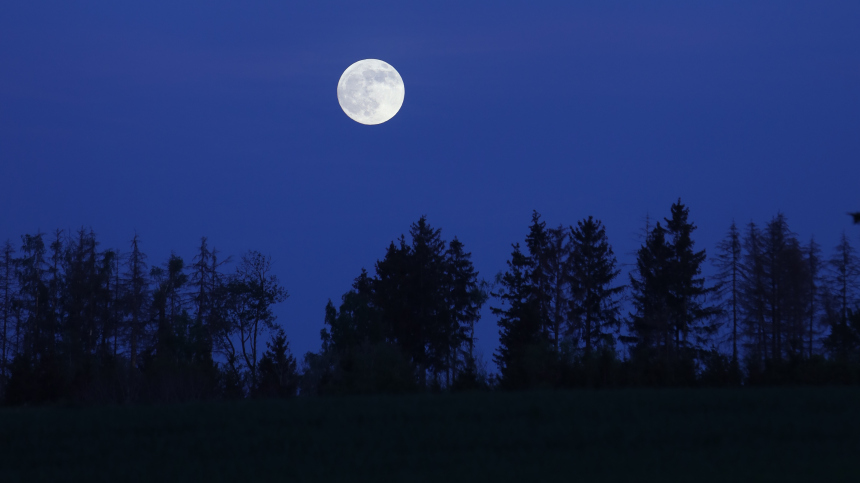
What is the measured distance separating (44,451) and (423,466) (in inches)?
240

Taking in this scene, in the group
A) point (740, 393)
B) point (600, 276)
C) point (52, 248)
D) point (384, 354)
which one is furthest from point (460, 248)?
point (740, 393)

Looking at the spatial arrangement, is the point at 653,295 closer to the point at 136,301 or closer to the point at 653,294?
the point at 653,294

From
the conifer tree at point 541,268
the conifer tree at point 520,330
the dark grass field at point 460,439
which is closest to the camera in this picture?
the dark grass field at point 460,439

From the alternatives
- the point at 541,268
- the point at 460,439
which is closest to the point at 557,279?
the point at 541,268

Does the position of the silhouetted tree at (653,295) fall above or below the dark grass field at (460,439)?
above

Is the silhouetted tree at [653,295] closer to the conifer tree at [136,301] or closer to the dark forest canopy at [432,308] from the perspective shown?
the dark forest canopy at [432,308]

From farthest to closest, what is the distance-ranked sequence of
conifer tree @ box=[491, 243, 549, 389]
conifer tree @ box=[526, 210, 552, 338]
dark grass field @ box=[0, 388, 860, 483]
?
conifer tree @ box=[526, 210, 552, 338], conifer tree @ box=[491, 243, 549, 389], dark grass field @ box=[0, 388, 860, 483]

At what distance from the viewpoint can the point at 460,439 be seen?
11.5m

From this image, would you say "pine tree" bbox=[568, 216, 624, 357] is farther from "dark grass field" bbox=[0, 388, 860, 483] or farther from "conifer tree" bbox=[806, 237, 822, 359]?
"dark grass field" bbox=[0, 388, 860, 483]

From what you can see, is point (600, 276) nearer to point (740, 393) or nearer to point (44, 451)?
point (740, 393)

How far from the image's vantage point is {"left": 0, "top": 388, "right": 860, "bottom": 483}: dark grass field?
9.36 m

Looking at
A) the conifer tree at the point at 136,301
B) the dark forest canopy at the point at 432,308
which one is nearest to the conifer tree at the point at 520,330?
the dark forest canopy at the point at 432,308

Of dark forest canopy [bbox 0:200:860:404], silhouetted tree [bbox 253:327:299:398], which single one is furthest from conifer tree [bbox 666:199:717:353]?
silhouetted tree [bbox 253:327:299:398]

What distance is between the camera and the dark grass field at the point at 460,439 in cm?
936
